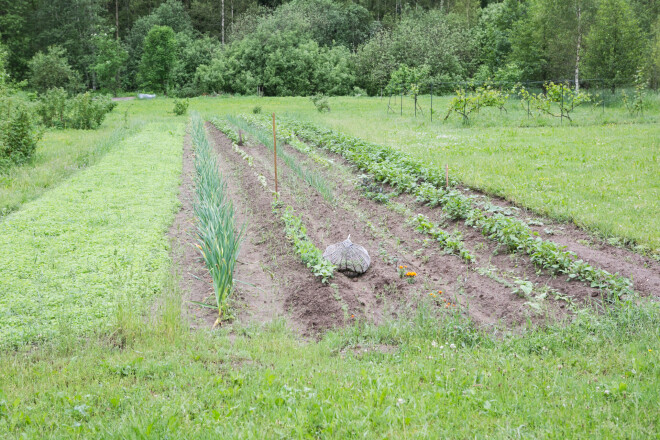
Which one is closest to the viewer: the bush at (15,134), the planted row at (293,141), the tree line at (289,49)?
the bush at (15,134)

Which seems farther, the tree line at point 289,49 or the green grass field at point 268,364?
the tree line at point 289,49

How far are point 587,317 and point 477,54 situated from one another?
147 feet

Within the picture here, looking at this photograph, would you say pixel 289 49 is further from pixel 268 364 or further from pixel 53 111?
pixel 268 364

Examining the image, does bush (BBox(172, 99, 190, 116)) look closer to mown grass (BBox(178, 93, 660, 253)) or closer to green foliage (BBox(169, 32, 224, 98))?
mown grass (BBox(178, 93, 660, 253))

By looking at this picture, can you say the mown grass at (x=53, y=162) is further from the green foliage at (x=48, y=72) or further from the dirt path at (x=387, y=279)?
the green foliage at (x=48, y=72)

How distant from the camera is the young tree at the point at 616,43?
26859mm

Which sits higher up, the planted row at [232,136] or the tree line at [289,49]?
the tree line at [289,49]

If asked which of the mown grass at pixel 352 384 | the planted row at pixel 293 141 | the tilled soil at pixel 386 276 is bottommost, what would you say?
the mown grass at pixel 352 384

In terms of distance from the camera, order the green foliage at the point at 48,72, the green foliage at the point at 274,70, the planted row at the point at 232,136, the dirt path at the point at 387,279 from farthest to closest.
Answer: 1. the green foliage at the point at 274,70
2. the green foliage at the point at 48,72
3. the planted row at the point at 232,136
4. the dirt path at the point at 387,279

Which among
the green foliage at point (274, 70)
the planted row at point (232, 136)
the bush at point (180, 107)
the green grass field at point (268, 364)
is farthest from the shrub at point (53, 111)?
the green foliage at point (274, 70)

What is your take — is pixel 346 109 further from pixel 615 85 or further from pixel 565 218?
pixel 565 218

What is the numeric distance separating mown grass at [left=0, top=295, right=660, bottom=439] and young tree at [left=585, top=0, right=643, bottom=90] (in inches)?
1091

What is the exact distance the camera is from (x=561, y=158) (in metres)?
11.9

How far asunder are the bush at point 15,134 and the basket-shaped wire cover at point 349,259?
987cm
